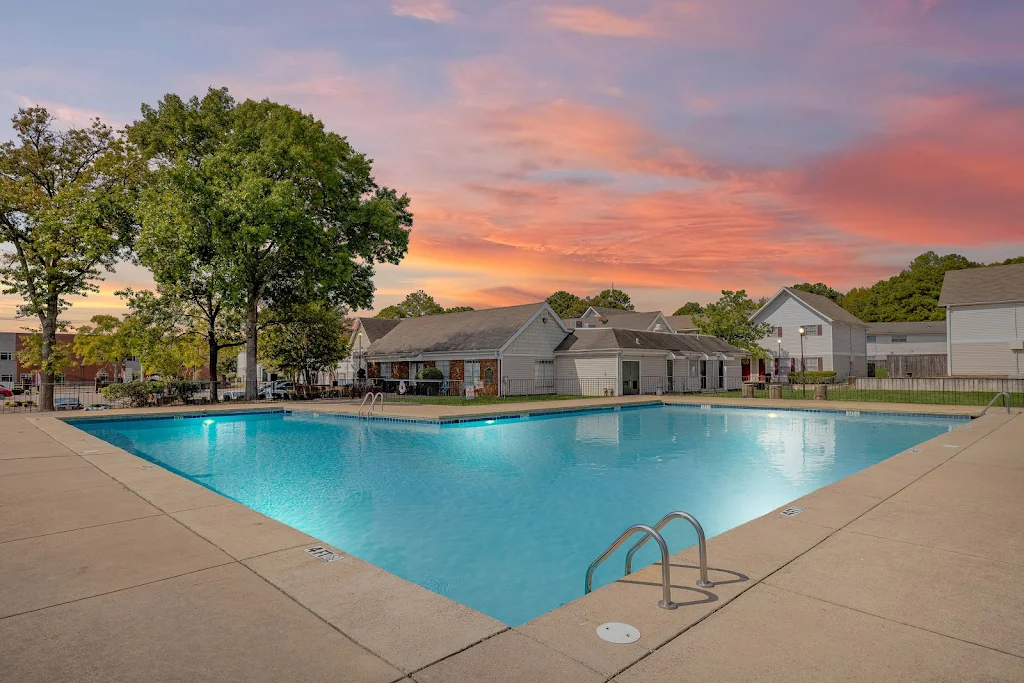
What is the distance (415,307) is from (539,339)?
45.9m

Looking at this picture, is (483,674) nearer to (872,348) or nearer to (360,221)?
(360,221)

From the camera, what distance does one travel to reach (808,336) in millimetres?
46438

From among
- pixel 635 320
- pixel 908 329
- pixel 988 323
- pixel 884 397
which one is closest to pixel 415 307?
pixel 635 320

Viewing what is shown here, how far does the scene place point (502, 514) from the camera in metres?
9.16

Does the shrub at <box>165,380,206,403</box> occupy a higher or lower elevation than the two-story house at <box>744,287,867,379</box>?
lower

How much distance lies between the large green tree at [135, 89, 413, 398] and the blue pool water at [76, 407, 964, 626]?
848 cm

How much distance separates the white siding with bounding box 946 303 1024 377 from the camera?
34.1 m

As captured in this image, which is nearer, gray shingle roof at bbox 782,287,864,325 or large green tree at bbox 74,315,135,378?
large green tree at bbox 74,315,135,378

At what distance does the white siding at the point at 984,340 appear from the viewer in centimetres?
3409

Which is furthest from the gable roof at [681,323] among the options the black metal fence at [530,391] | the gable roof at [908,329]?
the black metal fence at [530,391]

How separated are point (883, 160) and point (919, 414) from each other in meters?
9.00

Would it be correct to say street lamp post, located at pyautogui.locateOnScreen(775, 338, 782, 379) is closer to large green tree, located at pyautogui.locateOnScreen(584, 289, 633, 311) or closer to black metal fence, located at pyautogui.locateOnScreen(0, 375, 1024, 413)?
black metal fence, located at pyautogui.locateOnScreen(0, 375, 1024, 413)

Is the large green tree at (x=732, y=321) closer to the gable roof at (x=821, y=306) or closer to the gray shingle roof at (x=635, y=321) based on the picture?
the gable roof at (x=821, y=306)

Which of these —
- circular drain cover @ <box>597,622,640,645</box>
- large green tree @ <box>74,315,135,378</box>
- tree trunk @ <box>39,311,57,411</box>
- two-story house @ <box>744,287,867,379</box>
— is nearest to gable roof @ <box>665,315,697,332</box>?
two-story house @ <box>744,287,867,379</box>
